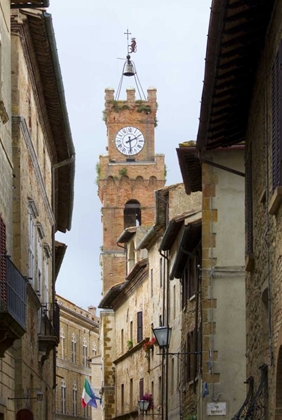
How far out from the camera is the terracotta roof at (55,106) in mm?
24781

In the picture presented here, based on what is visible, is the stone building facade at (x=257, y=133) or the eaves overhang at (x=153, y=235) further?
the eaves overhang at (x=153, y=235)

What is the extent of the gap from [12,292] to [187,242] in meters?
15.8

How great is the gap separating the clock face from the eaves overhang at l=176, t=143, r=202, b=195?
6067cm

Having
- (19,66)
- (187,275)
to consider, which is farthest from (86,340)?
(19,66)

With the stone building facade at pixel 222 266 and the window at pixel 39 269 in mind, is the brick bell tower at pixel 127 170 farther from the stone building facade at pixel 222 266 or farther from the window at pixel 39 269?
the stone building facade at pixel 222 266

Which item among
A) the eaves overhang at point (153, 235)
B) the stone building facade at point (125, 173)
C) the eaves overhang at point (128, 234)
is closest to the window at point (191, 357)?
the eaves overhang at point (153, 235)

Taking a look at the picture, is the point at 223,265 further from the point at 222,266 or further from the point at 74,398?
the point at 74,398

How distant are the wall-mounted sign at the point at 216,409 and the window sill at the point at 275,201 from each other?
1371 cm

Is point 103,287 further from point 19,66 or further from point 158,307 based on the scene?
point 19,66

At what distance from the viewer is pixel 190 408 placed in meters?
35.6

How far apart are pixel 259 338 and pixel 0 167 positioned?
18.6 ft

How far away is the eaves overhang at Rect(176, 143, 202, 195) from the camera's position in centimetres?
2903

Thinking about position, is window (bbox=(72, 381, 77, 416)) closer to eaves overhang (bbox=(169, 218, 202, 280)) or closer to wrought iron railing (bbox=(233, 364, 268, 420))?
eaves overhang (bbox=(169, 218, 202, 280))

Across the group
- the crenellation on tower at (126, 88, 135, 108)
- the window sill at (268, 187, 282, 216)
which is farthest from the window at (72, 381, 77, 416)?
the window sill at (268, 187, 282, 216)
